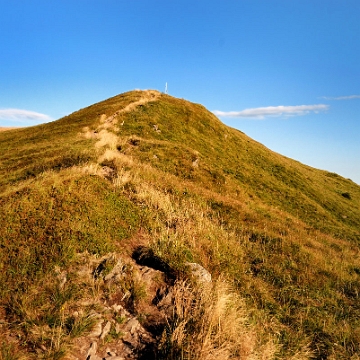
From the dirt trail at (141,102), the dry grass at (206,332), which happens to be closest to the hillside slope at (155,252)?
the dry grass at (206,332)

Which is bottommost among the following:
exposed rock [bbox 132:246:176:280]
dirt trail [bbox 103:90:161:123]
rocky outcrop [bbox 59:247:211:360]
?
rocky outcrop [bbox 59:247:211:360]

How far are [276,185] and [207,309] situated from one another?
28970 mm

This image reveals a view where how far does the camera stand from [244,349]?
502cm

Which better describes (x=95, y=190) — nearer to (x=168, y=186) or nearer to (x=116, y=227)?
(x=116, y=227)

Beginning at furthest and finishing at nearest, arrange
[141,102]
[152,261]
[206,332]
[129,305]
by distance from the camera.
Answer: [141,102]
[152,261]
[129,305]
[206,332]

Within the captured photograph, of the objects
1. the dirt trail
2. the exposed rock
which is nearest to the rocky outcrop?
the exposed rock

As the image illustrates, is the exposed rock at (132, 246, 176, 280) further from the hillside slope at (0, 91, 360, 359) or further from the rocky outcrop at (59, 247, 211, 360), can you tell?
the hillside slope at (0, 91, 360, 359)

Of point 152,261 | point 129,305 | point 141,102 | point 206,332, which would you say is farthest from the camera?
point 141,102

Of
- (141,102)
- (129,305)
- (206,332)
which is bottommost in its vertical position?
(129,305)

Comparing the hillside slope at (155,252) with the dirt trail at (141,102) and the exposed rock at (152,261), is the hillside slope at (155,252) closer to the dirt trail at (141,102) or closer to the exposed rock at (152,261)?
the exposed rock at (152,261)

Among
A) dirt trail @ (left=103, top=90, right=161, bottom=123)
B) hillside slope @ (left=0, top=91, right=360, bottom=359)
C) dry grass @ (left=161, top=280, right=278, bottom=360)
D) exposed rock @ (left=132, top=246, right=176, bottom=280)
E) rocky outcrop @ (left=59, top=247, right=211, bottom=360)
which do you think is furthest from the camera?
dirt trail @ (left=103, top=90, right=161, bottom=123)

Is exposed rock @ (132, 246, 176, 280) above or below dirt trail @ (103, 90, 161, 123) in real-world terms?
below

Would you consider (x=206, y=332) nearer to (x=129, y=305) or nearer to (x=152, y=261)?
(x=129, y=305)

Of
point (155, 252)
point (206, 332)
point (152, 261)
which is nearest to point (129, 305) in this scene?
point (152, 261)
